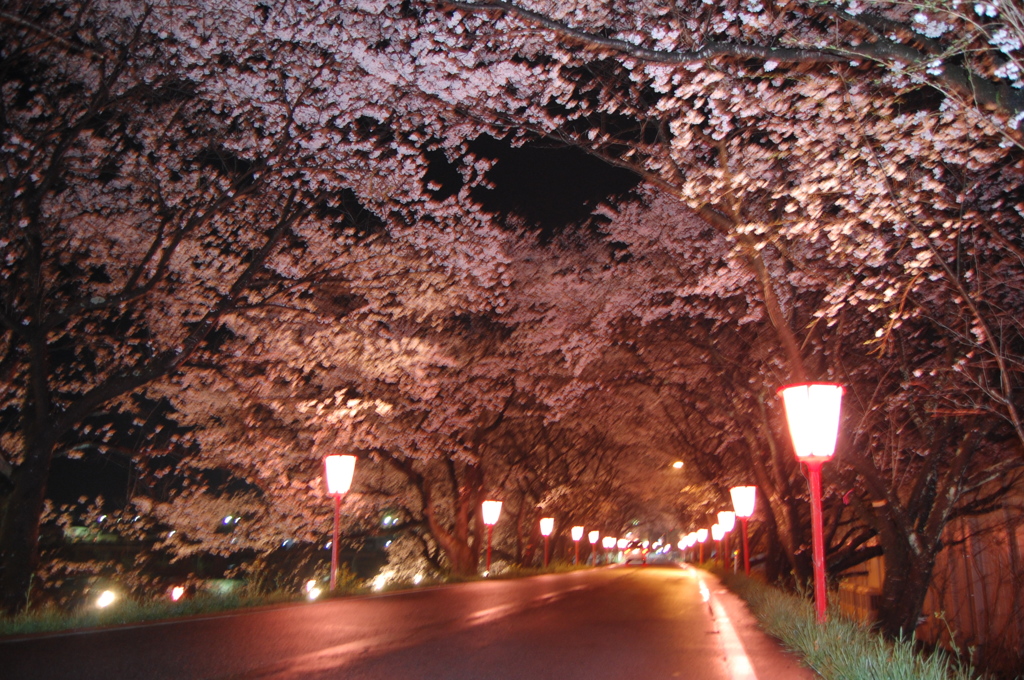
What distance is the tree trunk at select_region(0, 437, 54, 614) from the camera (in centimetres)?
1088

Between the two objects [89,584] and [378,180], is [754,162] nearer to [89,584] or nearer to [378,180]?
[378,180]

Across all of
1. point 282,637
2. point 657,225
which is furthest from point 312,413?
point 282,637

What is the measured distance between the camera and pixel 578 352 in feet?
64.8

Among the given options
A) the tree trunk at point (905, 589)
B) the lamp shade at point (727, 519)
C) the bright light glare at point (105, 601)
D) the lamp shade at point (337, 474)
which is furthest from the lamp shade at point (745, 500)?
the bright light glare at point (105, 601)

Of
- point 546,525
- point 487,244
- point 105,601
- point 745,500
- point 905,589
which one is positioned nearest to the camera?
point 905,589

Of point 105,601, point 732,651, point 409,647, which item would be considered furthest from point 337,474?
point 732,651

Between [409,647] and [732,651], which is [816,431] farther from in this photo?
[409,647]

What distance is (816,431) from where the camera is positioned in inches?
364

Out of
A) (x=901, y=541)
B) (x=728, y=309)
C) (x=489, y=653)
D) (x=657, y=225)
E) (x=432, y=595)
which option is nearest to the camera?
(x=489, y=653)

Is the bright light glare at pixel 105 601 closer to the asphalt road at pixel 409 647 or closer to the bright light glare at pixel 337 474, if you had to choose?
the asphalt road at pixel 409 647

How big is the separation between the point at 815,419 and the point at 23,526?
10853mm

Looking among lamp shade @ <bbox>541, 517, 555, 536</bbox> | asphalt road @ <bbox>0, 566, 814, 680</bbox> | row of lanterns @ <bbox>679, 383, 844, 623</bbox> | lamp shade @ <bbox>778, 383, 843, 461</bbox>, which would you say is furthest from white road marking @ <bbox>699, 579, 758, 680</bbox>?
lamp shade @ <bbox>541, 517, 555, 536</bbox>

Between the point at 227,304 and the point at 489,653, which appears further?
the point at 227,304

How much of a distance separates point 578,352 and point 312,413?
681cm
